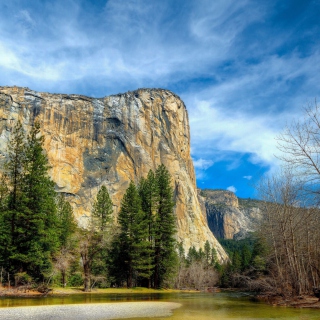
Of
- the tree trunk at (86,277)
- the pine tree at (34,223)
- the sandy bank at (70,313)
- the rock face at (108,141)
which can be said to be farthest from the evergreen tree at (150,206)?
the rock face at (108,141)

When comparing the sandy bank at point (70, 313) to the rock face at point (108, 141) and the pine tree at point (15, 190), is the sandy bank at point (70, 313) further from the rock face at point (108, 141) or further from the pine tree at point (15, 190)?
the rock face at point (108, 141)

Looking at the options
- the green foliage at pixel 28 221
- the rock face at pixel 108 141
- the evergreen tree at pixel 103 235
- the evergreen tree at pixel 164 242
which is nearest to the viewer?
the green foliage at pixel 28 221

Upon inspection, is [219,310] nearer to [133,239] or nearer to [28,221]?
[28,221]

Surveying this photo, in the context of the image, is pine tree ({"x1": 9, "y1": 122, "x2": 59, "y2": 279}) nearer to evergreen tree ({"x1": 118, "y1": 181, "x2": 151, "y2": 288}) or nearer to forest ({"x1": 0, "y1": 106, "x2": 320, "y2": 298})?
forest ({"x1": 0, "y1": 106, "x2": 320, "y2": 298})

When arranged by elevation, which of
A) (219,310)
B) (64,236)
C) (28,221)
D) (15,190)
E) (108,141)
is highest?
(108,141)

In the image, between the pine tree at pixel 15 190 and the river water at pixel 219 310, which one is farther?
A: the pine tree at pixel 15 190

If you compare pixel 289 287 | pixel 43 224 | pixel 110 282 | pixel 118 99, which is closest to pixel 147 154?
pixel 118 99

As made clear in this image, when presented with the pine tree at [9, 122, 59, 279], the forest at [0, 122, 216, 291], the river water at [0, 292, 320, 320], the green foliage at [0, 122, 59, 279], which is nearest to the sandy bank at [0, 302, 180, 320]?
the river water at [0, 292, 320, 320]

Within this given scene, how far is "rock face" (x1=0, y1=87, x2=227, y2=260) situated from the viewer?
110 meters

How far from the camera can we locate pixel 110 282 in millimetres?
49969

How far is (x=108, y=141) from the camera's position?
12231 cm

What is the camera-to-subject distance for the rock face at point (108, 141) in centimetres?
11038

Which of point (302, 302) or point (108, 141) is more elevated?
point (108, 141)

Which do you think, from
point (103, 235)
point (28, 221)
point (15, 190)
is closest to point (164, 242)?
point (103, 235)
